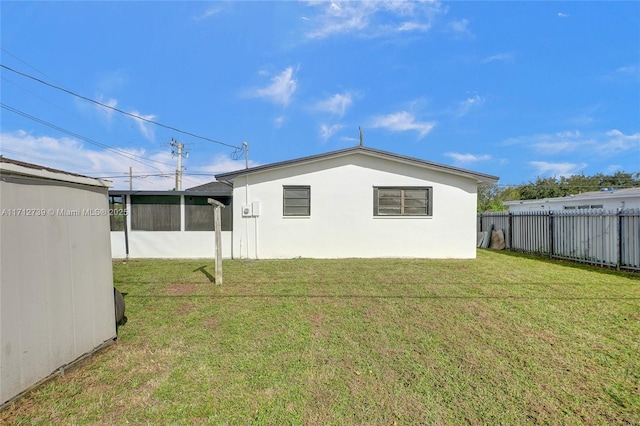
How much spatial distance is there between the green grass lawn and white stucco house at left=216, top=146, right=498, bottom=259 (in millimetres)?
3335

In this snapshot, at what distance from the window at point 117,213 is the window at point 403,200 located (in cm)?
848

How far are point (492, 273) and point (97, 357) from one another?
751cm

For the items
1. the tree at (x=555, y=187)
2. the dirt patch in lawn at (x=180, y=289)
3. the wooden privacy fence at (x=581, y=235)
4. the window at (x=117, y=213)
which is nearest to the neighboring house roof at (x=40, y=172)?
the dirt patch in lawn at (x=180, y=289)

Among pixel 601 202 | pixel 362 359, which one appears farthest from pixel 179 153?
pixel 601 202

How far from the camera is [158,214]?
9.02 metres

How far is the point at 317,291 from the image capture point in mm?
5105

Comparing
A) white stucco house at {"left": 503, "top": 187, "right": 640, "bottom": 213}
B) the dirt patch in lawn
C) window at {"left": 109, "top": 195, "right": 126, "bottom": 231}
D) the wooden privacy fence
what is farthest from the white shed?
white stucco house at {"left": 503, "top": 187, "right": 640, "bottom": 213}

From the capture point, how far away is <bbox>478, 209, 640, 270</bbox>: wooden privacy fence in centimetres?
695

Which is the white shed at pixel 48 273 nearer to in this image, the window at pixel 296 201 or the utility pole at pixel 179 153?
the window at pixel 296 201

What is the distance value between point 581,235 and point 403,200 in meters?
5.46

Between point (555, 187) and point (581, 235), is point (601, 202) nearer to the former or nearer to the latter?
point (581, 235)

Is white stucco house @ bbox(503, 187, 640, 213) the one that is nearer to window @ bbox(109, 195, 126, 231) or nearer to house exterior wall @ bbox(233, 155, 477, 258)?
house exterior wall @ bbox(233, 155, 477, 258)

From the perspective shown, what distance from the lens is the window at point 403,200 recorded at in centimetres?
878

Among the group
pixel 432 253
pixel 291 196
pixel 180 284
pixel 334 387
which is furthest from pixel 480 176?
pixel 180 284
